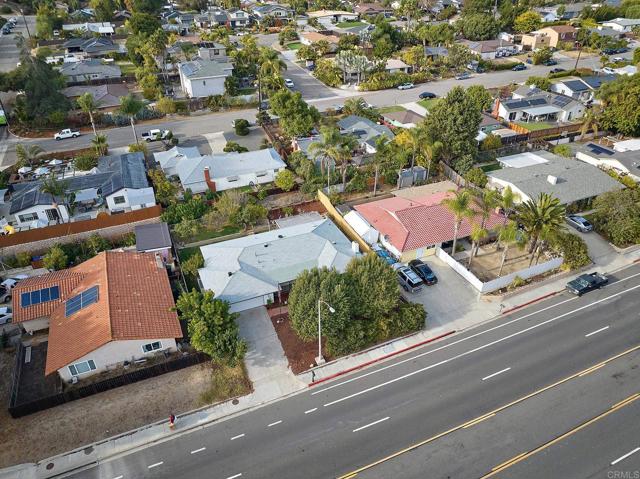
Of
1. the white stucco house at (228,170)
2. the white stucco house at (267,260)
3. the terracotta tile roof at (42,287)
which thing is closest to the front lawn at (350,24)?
the white stucco house at (228,170)

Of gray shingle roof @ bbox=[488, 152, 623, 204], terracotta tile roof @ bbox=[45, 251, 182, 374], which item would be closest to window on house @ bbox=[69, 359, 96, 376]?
terracotta tile roof @ bbox=[45, 251, 182, 374]

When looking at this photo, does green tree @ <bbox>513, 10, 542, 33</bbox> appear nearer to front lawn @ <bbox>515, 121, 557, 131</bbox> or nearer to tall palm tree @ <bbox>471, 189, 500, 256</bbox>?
front lawn @ <bbox>515, 121, 557, 131</bbox>

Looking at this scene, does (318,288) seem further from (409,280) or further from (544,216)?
(544,216)

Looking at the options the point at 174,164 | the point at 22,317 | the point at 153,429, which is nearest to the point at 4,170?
the point at 174,164

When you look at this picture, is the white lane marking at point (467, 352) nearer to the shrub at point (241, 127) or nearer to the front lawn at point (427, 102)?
the shrub at point (241, 127)

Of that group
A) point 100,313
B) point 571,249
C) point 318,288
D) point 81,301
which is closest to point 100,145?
point 81,301

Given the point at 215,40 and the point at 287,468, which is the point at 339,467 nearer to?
the point at 287,468
